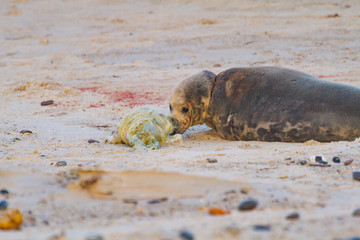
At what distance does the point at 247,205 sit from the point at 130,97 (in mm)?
5276

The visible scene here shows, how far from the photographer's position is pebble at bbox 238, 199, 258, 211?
238 centimetres

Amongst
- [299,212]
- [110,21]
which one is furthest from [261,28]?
[299,212]

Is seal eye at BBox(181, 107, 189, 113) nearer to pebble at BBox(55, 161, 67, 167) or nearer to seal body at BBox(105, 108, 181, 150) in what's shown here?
seal body at BBox(105, 108, 181, 150)

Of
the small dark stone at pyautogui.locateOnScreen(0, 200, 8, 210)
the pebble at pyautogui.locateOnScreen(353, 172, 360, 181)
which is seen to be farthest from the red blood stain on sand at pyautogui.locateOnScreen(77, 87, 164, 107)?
the small dark stone at pyautogui.locateOnScreen(0, 200, 8, 210)

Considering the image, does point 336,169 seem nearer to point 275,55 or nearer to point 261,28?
point 275,55

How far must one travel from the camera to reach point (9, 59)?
1038cm

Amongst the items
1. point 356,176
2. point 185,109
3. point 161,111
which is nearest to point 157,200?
point 356,176

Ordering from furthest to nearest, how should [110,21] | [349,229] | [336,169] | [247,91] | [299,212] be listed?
[110,21]
[247,91]
[336,169]
[299,212]
[349,229]

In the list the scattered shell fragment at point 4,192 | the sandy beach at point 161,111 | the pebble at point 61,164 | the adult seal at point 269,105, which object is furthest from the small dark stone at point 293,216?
the adult seal at point 269,105

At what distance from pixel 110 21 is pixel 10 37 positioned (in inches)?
95.6

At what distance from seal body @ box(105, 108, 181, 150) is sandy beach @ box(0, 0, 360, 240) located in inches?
4.7

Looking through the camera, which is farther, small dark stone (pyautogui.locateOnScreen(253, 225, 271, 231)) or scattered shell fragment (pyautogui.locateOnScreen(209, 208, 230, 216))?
scattered shell fragment (pyautogui.locateOnScreen(209, 208, 230, 216))

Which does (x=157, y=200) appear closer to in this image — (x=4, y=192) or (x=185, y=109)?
(x=4, y=192)

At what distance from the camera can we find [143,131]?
473 centimetres
